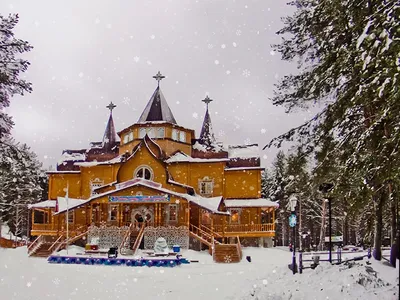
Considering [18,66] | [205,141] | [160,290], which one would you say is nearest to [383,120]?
[160,290]

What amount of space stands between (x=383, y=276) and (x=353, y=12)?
19.1 ft

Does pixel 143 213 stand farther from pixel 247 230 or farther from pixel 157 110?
pixel 157 110

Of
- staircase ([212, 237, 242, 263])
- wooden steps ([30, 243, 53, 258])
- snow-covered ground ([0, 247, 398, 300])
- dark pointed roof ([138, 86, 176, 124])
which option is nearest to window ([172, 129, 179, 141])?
dark pointed roof ([138, 86, 176, 124])

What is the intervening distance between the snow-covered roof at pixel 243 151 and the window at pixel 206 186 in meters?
3.05

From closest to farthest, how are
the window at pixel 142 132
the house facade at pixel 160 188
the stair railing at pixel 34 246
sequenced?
the stair railing at pixel 34 246 → the house facade at pixel 160 188 → the window at pixel 142 132

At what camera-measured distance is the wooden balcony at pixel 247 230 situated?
107 ft

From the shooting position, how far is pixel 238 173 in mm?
36562

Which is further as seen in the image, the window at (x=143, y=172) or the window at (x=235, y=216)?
the window at (x=235, y=216)

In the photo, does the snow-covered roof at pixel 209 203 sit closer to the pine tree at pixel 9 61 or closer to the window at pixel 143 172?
the window at pixel 143 172

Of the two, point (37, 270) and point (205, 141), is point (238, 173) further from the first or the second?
point (37, 270)

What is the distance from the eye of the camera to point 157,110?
38688 millimetres

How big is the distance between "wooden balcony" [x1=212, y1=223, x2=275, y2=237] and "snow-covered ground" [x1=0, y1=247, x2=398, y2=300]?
33.0 feet

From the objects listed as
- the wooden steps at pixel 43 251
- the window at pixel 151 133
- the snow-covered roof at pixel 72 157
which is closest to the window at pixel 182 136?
the window at pixel 151 133

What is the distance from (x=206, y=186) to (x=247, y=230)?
17.2 ft
